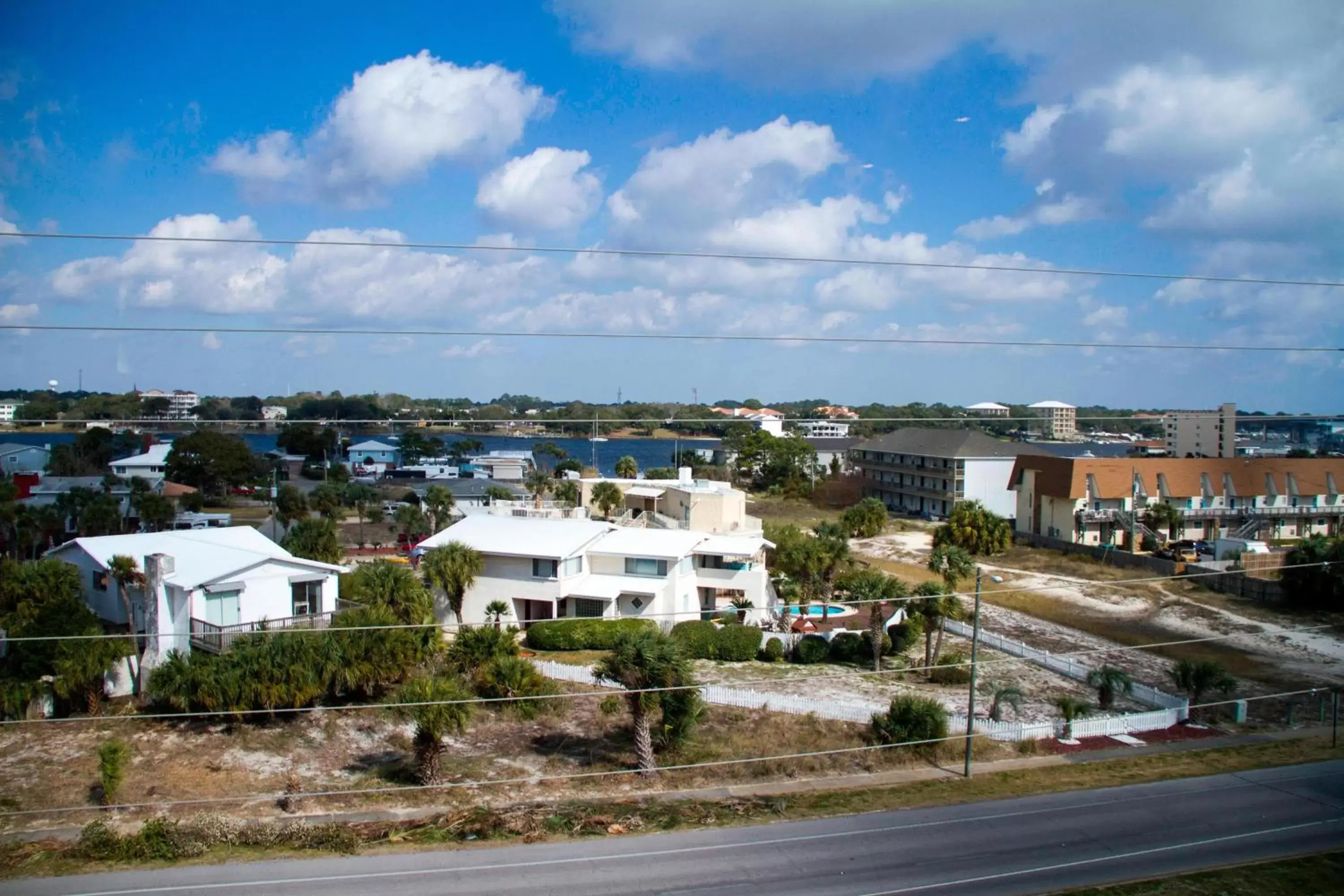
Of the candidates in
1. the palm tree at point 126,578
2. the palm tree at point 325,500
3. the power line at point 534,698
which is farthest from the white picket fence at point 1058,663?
the palm tree at point 325,500

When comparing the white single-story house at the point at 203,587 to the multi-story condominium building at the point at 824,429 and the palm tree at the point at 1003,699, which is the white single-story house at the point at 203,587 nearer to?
the palm tree at the point at 1003,699

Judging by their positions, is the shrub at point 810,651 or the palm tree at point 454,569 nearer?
the shrub at point 810,651

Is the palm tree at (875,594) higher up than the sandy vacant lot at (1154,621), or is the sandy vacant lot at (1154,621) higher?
the palm tree at (875,594)

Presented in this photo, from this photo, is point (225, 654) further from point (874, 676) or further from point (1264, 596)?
point (1264, 596)

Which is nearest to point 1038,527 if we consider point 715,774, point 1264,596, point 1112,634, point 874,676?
point 1264,596

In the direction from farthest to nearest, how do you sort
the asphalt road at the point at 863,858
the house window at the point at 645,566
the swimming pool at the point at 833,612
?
the swimming pool at the point at 833,612 → the house window at the point at 645,566 → the asphalt road at the point at 863,858

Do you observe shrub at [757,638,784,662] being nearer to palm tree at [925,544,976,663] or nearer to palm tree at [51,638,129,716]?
palm tree at [925,544,976,663]

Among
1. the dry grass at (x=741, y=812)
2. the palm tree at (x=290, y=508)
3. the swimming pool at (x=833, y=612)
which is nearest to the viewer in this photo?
the dry grass at (x=741, y=812)
